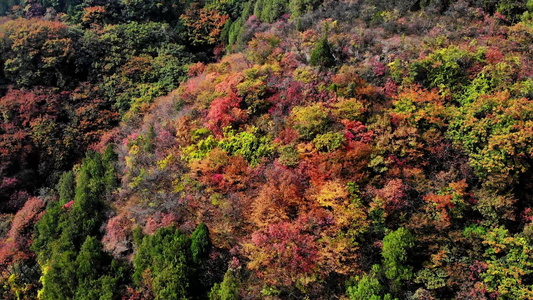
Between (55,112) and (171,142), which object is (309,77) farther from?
(55,112)

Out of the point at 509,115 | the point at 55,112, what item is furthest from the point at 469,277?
the point at 55,112

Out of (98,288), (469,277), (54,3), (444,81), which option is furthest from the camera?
(54,3)

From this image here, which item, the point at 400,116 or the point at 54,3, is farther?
the point at 54,3

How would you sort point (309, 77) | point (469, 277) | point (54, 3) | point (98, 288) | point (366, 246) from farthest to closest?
point (54, 3) < point (309, 77) < point (98, 288) < point (366, 246) < point (469, 277)

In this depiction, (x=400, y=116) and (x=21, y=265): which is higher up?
(x=400, y=116)

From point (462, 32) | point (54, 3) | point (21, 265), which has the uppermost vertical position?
point (54, 3)

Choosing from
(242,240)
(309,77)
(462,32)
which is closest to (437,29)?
(462,32)

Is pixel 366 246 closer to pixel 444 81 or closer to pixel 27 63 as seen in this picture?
pixel 444 81
